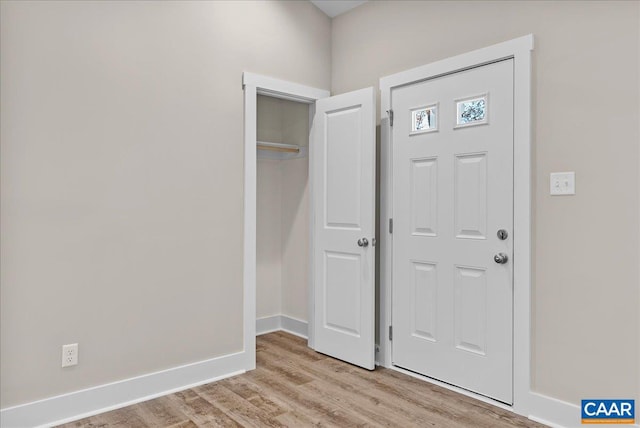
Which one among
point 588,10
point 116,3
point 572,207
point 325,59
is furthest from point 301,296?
point 588,10

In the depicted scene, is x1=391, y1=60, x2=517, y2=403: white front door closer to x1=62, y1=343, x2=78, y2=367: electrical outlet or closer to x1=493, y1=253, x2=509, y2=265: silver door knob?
x1=493, y1=253, x2=509, y2=265: silver door knob

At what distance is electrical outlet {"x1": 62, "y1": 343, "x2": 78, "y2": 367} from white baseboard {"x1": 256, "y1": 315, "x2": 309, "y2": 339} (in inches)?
73.6

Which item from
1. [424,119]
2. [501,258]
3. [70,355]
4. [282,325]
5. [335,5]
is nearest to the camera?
[70,355]

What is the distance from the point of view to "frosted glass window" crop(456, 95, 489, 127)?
262cm

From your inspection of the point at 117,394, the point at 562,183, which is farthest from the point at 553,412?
the point at 117,394

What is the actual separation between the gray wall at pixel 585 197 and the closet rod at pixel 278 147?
2004mm

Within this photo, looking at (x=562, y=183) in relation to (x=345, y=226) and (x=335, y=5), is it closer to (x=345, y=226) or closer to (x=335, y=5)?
(x=345, y=226)

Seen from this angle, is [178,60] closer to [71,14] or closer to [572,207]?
[71,14]

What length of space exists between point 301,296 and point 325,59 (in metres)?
2.19

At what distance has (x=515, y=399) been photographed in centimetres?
245

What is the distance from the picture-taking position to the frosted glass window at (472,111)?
262cm

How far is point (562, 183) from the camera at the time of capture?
2287mm

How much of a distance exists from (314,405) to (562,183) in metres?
1.91

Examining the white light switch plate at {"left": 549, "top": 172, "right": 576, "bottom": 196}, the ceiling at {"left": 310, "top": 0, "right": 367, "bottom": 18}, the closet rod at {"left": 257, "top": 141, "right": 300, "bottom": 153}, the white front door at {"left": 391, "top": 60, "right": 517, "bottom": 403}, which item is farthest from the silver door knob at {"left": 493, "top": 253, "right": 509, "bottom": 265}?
the ceiling at {"left": 310, "top": 0, "right": 367, "bottom": 18}
